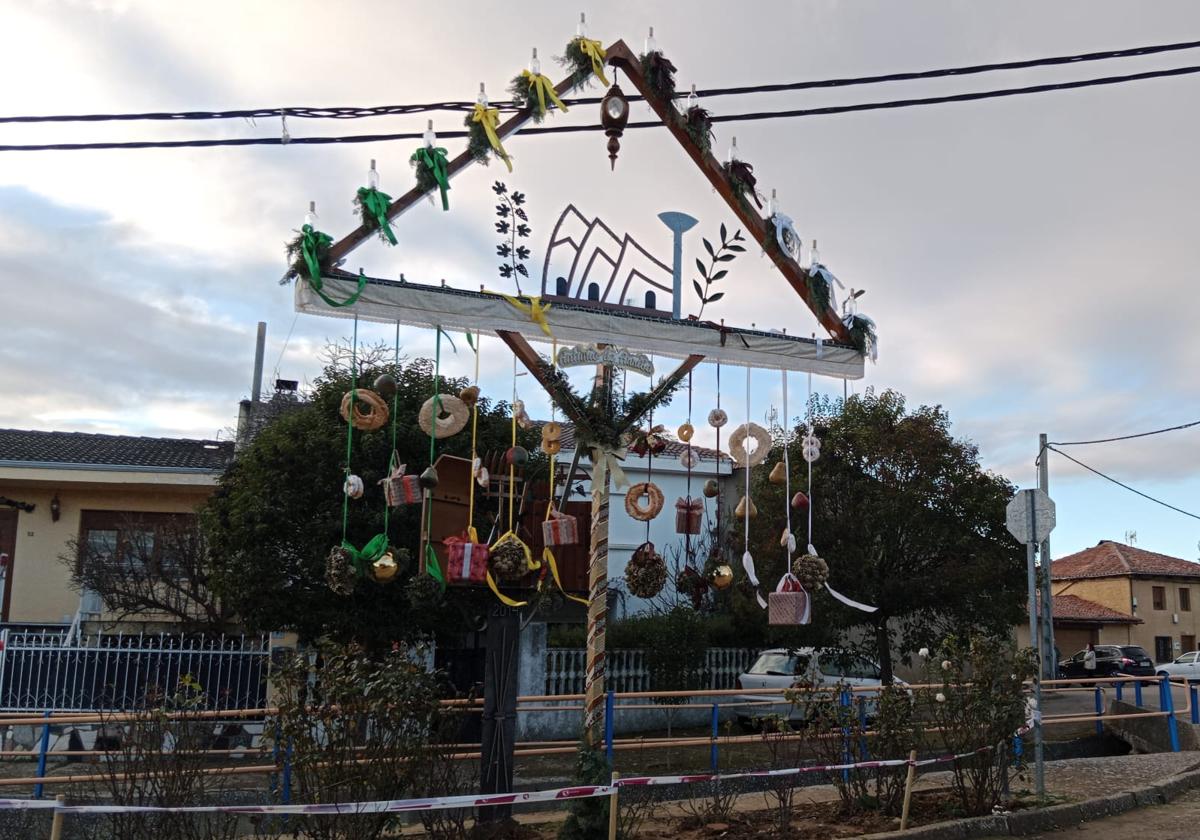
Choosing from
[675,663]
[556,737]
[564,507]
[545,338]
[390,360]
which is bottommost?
[556,737]

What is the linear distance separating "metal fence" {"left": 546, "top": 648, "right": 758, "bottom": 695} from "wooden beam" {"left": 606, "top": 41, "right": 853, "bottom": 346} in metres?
8.55

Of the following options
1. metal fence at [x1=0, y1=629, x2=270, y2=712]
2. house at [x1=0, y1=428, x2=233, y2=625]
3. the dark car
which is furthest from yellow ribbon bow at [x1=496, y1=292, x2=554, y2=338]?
the dark car

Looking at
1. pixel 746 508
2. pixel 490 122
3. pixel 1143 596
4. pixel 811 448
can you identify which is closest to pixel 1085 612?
pixel 1143 596

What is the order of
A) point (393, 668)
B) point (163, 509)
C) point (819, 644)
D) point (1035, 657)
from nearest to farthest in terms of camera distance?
point (393, 668) → point (1035, 657) → point (819, 644) → point (163, 509)

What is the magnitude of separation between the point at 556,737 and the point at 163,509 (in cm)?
1128

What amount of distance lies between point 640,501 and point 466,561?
1672 millimetres

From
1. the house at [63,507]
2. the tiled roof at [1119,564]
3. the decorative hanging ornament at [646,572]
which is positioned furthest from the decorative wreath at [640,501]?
the tiled roof at [1119,564]

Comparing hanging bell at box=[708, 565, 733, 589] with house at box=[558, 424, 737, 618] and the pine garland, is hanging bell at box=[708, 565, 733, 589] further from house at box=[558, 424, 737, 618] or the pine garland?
house at box=[558, 424, 737, 618]

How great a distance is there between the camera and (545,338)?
26.9 feet

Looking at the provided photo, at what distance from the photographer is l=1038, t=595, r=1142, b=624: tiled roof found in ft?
126

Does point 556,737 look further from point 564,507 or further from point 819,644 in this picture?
point 564,507

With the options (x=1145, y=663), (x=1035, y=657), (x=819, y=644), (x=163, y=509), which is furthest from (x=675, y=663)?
(x=1145, y=663)

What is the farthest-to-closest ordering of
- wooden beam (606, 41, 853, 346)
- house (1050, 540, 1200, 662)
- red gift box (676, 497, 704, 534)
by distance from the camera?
house (1050, 540, 1200, 662)
red gift box (676, 497, 704, 534)
wooden beam (606, 41, 853, 346)

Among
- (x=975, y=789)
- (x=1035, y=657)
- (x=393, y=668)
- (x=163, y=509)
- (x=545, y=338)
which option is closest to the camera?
(x=393, y=668)
